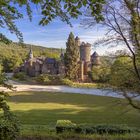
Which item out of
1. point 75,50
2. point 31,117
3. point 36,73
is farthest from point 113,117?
point 36,73

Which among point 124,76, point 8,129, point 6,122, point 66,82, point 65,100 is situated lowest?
point 65,100

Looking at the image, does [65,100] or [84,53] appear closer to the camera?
[65,100]

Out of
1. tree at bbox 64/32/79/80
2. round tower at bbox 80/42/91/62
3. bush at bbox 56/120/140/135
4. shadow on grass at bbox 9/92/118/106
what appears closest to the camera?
bush at bbox 56/120/140/135

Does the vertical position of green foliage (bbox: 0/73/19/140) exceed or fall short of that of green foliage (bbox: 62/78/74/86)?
it exceeds it

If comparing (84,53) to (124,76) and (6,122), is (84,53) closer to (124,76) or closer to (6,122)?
(124,76)

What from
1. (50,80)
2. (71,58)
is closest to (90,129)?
(50,80)

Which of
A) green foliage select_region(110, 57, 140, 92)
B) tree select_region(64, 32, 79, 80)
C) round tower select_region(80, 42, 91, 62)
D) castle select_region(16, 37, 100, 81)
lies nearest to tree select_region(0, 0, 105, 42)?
green foliage select_region(110, 57, 140, 92)

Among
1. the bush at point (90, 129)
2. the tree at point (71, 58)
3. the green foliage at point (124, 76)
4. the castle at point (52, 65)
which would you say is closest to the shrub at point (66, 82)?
the tree at point (71, 58)

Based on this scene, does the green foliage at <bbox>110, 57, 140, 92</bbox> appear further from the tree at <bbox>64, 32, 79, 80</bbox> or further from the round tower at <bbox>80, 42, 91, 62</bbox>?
the round tower at <bbox>80, 42, 91, 62</bbox>

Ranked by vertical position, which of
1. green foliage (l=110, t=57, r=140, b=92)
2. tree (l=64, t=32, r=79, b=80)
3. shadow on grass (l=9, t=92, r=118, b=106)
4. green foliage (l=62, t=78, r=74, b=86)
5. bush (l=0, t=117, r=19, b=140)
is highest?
tree (l=64, t=32, r=79, b=80)

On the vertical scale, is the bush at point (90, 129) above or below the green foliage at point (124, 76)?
below

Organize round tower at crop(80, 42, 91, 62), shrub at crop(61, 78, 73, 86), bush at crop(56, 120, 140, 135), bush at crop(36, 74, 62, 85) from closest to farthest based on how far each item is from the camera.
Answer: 1. bush at crop(56, 120, 140, 135)
2. shrub at crop(61, 78, 73, 86)
3. bush at crop(36, 74, 62, 85)
4. round tower at crop(80, 42, 91, 62)

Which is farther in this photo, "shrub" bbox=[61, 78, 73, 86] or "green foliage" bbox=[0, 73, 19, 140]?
"shrub" bbox=[61, 78, 73, 86]

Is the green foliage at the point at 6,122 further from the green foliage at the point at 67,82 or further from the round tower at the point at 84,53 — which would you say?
the round tower at the point at 84,53
